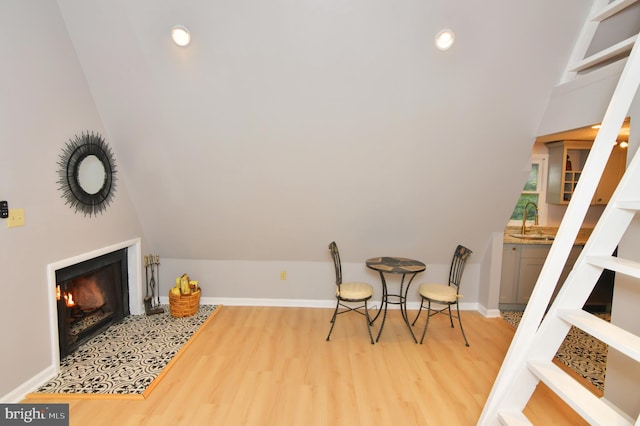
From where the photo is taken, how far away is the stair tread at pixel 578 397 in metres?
1.25

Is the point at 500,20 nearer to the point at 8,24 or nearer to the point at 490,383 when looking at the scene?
the point at 490,383

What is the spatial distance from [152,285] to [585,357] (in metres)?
4.47

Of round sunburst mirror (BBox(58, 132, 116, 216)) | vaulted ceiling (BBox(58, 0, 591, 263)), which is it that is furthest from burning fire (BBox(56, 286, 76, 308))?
vaulted ceiling (BBox(58, 0, 591, 263))

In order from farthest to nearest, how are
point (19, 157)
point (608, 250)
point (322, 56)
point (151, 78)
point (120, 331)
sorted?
point (120, 331)
point (151, 78)
point (322, 56)
point (19, 157)
point (608, 250)

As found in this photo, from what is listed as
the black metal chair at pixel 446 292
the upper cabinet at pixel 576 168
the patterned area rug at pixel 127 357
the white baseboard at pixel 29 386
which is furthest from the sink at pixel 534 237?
the white baseboard at pixel 29 386

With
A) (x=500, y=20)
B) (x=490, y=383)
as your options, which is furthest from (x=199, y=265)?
(x=500, y=20)

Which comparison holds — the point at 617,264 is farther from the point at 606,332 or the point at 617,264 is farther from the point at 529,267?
the point at 529,267

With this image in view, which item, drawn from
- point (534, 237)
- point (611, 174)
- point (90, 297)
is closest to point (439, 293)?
point (534, 237)

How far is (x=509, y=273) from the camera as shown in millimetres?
3885

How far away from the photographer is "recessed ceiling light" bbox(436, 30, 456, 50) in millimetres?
2131

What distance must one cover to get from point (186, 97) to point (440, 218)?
266cm

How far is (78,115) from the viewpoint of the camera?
103 inches

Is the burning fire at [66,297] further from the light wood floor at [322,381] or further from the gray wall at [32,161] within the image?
the light wood floor at [322,381]

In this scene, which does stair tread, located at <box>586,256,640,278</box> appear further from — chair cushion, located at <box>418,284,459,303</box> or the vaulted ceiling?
chair cushion, located at <box>418,284,459,303</box>
